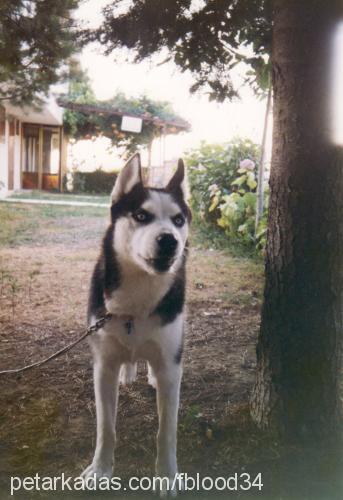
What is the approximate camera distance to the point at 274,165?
5.18 ft

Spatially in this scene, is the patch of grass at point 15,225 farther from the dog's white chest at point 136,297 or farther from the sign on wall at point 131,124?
the dog's white chest at point 136,297

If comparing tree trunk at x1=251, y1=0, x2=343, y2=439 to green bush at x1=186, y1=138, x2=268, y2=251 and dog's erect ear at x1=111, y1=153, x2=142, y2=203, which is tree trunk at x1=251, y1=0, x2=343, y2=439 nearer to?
dog's erect ear at x1=111, y1=153, x2=142, y2=203

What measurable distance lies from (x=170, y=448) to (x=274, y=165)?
110 centimetres

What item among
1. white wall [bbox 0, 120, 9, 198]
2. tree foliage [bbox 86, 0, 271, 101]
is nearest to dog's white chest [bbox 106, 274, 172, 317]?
tree foliage [bbox 86, 0, 271, 101]

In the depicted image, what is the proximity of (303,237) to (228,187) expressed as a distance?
2.24 metres

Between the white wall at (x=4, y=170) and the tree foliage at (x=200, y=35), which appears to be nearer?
the tree foliage at (x=200, y=35)

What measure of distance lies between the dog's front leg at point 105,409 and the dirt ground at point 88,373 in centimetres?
7

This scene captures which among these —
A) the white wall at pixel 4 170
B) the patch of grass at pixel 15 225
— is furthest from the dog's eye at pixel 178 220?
the white wall at pixel 4 170

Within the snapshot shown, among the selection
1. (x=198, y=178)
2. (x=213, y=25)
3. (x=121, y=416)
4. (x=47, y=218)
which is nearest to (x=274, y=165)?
(x=213, y=25)

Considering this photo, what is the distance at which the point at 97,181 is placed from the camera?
260 centimetres

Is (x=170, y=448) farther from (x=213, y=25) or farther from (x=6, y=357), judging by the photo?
(x=213, y=25)

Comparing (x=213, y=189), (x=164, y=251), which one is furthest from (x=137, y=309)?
(x=213, y=189)

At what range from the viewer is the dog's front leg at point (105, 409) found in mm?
1476

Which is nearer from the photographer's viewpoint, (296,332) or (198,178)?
(296,332)
